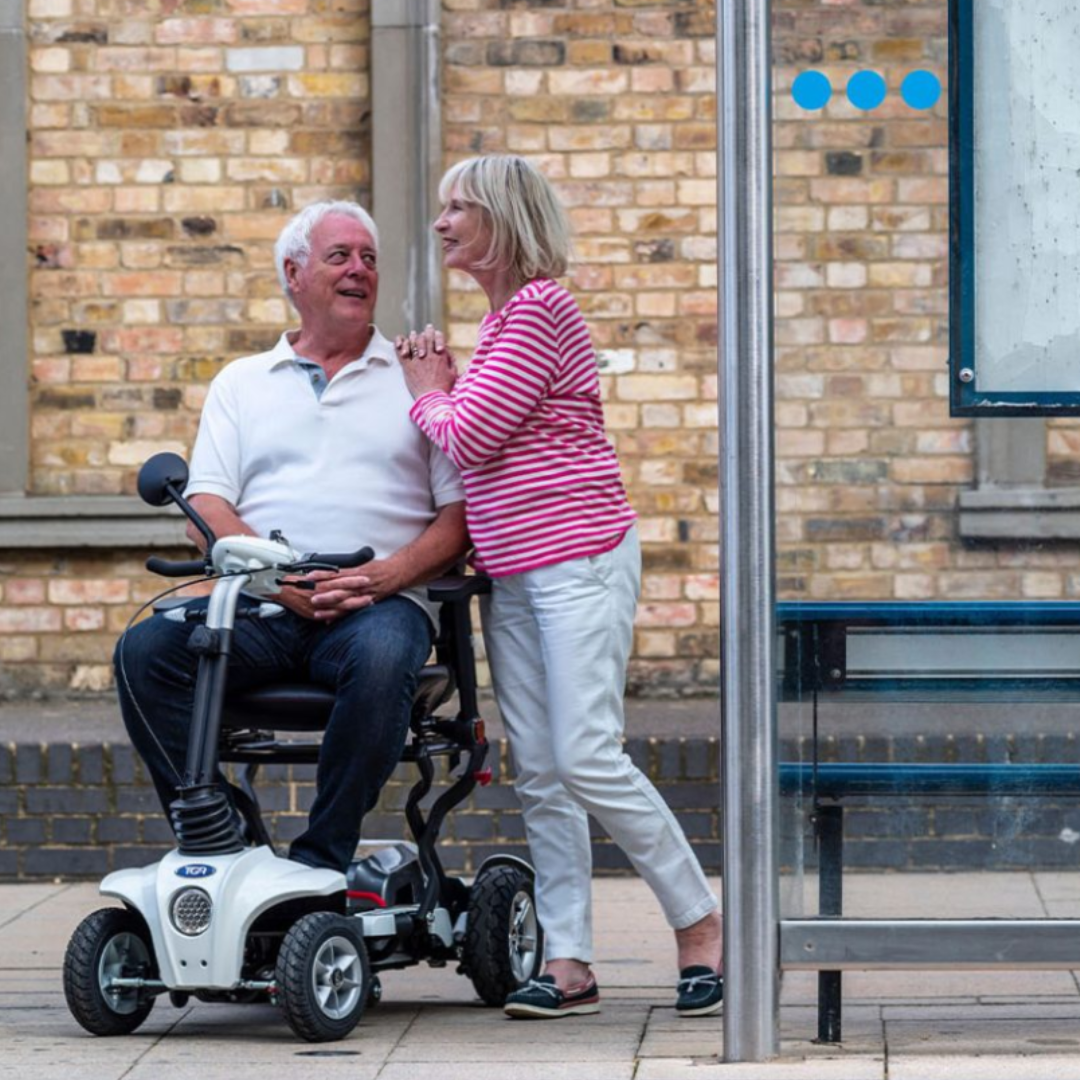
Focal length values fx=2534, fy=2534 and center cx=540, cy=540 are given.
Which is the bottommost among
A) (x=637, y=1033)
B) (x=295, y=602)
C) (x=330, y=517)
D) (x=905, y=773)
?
(x=637, y=1033)

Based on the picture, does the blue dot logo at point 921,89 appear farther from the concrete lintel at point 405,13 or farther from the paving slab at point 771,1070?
the concrete lintel at point 405,13

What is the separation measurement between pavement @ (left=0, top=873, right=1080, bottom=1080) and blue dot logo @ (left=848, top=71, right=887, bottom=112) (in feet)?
4.31

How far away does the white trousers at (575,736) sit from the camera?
4824mm

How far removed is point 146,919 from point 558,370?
1.29 m

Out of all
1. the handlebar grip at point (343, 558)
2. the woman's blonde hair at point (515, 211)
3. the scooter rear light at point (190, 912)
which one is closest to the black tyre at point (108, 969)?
the scooter rear light at point (190, 912)

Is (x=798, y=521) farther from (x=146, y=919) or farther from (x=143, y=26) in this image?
(x=143, y=26)

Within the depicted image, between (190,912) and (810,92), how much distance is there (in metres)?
1.81

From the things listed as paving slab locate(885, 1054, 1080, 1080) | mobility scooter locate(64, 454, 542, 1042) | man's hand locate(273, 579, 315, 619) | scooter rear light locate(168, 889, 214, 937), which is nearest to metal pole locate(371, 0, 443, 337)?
mobility scooter locate(64, 454, 542, 1042)

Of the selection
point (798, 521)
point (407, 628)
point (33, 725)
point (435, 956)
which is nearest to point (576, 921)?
point (435, 956)

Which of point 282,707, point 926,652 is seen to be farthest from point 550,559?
point 926,652

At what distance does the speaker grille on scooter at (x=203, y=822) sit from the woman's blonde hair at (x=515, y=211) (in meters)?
1.17

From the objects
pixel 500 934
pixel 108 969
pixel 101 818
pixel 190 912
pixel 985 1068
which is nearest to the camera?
pixel 985 1068

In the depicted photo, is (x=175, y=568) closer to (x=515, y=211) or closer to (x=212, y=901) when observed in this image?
(x=212, y=901)

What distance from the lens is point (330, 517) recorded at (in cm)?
500
